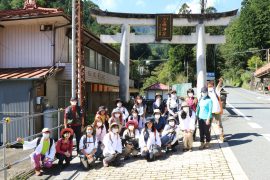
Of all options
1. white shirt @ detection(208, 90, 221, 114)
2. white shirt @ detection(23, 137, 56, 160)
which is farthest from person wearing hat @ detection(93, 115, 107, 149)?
white shirt @ detection(208, 90, 221, 114)

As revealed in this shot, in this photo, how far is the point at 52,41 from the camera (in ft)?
54.3

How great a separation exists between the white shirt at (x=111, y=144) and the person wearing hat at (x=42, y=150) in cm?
141

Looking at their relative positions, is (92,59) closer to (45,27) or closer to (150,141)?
(45,27)

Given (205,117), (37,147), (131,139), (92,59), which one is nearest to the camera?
(37,147)

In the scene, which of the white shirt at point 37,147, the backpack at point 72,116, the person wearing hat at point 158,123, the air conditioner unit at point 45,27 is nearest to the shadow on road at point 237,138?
the person wearing hat at point 158,123

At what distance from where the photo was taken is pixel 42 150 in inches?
375

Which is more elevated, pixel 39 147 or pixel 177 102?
pixel 177 102

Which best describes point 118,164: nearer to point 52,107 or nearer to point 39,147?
point 39,147

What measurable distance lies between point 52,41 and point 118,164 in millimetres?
8447

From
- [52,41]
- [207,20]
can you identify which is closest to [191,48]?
[207,20]

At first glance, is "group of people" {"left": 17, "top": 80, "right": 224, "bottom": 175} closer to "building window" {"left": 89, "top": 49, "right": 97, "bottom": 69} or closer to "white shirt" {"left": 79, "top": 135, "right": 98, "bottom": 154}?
"white shirt" {"left": 79, "top": 135, "right": 98, "bottom": 154}

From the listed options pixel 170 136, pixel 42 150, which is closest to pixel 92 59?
pixel 170 136

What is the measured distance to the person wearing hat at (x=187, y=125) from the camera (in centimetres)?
1087

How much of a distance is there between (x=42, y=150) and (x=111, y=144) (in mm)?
1875
